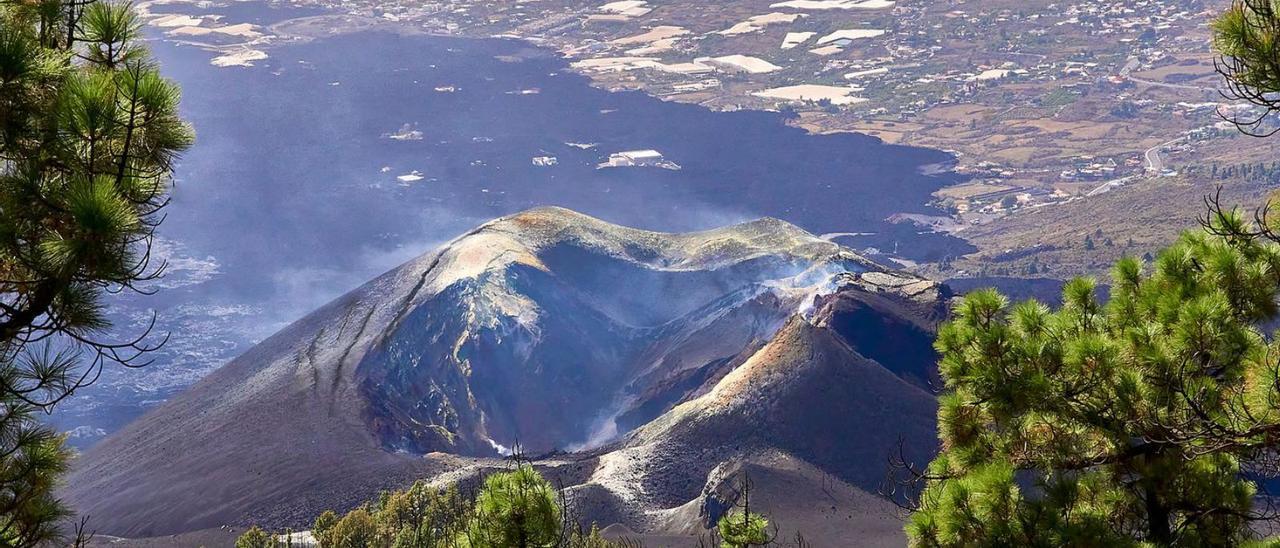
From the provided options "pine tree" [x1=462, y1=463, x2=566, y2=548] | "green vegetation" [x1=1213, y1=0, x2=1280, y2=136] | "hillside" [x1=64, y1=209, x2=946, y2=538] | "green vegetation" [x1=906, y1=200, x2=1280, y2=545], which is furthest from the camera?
"hillside" [x1=64, y1=209, x2=946, y2=538]

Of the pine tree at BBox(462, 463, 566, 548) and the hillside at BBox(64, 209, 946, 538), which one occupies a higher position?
the pine tree at BBox(462, 463, 566, 548)

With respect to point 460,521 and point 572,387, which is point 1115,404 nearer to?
point 460,521

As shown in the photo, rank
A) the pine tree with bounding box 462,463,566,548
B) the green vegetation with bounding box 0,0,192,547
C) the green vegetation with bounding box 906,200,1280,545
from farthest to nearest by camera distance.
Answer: the green vegetation with bounding box 906,200,1280,545, the pine tree with bounding box 462,463,566,548, the green vegetation with bounding box 0,0,192,547

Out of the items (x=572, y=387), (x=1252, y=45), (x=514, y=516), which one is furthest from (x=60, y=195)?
(x=572, y=387)

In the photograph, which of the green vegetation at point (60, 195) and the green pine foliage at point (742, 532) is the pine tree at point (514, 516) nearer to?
the green vegetation at point (60, 195)

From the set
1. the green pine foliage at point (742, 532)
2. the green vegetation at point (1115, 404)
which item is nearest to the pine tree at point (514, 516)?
the green vegetation at point (1115, 404)

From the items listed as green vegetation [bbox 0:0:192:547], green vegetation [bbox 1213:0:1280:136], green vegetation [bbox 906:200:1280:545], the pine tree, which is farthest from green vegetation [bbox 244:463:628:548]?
green vegetation [bbox 1213:0:1280:136]

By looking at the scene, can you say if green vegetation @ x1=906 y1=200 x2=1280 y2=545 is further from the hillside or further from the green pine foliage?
the hillside
